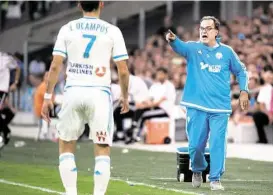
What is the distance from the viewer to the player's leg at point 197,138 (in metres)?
14.5

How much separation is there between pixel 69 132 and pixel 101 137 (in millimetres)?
344

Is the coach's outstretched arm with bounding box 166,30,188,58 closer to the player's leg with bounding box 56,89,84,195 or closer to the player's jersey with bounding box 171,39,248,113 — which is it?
the player's jersey with bounding box 171,39,248,113

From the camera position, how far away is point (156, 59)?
105 ft

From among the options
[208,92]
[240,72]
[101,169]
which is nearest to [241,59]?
[240,72]

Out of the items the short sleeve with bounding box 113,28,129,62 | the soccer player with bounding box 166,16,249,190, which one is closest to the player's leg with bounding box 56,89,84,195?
the short sleeve with bounding box 113,28,129,62

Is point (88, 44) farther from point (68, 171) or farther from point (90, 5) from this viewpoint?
point (68, 171)

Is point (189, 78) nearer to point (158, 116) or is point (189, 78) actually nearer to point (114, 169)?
point (114, 169)

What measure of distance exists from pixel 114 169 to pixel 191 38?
15.2 metres

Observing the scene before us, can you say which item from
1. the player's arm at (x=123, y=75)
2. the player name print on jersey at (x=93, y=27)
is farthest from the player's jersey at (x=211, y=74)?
the player name print on jersey at (x=93, y=27)

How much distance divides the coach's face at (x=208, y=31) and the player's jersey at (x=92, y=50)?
10.1 ft

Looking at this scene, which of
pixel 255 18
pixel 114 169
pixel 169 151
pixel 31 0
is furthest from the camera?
pixel 31 0

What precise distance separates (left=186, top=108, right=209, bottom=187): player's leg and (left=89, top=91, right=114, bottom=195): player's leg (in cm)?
298

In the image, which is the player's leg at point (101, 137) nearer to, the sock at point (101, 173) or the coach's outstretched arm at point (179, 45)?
the sock at point (101, 173)

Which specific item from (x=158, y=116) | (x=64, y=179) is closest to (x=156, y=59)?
(x=158, y=116)
